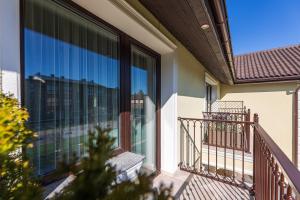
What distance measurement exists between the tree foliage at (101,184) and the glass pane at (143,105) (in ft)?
5.36

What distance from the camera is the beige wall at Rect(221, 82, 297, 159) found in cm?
562

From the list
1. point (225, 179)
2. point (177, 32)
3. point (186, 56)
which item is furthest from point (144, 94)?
point (225, 179)

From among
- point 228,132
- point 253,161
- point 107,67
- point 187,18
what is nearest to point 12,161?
point 107,67

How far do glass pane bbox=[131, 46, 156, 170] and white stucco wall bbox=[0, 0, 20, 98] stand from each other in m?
1.37

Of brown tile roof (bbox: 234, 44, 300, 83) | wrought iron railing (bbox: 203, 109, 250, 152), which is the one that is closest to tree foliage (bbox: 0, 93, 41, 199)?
wrought iron railing (bbox: 203, 109, 250, 152)

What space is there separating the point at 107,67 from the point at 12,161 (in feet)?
4.48

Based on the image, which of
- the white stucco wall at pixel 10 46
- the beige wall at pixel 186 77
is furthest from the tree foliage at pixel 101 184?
the beige wall at pixel 186 77

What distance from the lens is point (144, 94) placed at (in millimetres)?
2492

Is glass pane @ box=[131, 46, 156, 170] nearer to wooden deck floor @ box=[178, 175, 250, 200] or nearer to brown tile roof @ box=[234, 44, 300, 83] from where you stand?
wooden deck floor @ box=[178, 175, 250, 200]

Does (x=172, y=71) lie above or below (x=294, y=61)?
below

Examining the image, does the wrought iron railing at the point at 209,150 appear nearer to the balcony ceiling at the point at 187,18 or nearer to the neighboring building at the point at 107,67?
the neighboring building at the point at 107,67

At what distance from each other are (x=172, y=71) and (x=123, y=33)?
1.03 m

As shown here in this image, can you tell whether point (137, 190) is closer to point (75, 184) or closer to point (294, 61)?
point (75, 184)

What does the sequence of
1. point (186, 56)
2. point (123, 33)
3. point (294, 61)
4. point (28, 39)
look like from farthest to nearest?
point (294, 61) < point (186, 56) < point (123, 33) < point (28, 39)
